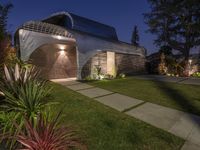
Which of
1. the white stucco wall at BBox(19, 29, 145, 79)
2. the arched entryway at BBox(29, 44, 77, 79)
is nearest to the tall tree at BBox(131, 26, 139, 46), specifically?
the white stucco wall at BBox(19, 29, 145, 79)

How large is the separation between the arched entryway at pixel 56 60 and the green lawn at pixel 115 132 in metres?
5.32

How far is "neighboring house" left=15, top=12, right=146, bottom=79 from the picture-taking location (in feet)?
24.0

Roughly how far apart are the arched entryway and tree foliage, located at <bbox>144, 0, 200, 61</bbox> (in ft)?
28.9

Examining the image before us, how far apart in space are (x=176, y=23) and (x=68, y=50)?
34.4 feet

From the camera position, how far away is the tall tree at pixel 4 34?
519cm

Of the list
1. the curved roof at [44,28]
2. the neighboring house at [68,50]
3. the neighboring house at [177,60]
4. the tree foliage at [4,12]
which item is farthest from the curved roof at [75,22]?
the neighboring house at [177,60]

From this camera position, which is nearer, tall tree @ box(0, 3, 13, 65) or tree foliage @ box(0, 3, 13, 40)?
tall tree @ box(0, 3, 13, 65)

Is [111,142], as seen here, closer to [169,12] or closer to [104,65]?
[104,65]

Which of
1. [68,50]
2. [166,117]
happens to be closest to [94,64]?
[68,50]

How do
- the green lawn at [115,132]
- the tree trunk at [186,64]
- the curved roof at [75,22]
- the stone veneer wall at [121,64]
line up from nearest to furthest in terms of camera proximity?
the green lawn at [115,132], the stone veneer wall at [121,64], the tree trunk at [186,64], the curved roof at [75,22]

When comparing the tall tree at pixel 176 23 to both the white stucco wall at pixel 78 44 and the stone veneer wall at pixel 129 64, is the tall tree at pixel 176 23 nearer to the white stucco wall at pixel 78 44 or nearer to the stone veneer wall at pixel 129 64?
the stone veneer wall at pixel 129 64

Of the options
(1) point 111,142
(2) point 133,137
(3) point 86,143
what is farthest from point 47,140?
(2) point 133,137

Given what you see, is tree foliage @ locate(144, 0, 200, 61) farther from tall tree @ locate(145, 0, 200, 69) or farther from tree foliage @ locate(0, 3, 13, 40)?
tree foliage @ locate(0, 3, 13, 40)

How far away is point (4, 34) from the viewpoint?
6281mm
